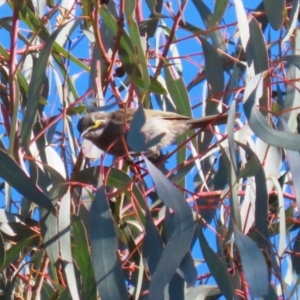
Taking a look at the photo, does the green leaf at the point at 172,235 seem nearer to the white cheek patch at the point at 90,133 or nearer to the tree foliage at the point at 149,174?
the tree foliage at the point at 149,174

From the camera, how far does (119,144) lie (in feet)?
11.6

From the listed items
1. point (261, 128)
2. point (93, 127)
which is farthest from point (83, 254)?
point (93, 127)

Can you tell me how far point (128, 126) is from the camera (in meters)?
3.11

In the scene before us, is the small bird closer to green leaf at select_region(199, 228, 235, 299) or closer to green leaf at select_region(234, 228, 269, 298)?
green leaf at select_region(199, 228, 235, 299)

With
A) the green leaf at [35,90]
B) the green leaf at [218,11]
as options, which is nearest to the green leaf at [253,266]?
the green leaf at [35,90]

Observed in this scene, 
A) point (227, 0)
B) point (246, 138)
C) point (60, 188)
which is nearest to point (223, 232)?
point (246, 138)

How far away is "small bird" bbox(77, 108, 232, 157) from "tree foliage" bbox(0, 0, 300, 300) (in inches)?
2.6

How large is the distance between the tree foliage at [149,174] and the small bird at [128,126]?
0.07 m

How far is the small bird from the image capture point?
10.8 feet

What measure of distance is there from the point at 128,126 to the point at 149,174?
0.54 m

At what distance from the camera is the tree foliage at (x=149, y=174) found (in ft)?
8.42

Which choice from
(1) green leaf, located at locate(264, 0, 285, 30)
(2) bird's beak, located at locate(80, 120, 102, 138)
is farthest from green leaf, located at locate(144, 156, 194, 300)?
(2) bird's beak, located at locate(80, 120, 102, 138)

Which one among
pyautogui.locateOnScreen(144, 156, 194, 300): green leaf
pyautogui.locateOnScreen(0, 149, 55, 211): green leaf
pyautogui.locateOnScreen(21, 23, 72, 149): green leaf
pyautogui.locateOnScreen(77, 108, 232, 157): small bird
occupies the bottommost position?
pyautogui.locateOnScreen(144, 156, 194, 300): green leaf

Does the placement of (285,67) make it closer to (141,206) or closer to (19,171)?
(141,206)
